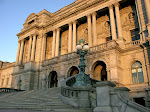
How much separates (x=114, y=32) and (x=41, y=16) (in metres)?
19.6

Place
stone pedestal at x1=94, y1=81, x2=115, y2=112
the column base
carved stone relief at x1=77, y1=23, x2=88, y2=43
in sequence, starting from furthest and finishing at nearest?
the column base
carved stone relief at x1=77, y1=23, x2=88, y2=43
stone pedestal at x1=94, y1=81, x2=115, y2=112

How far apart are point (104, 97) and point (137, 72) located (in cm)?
1289

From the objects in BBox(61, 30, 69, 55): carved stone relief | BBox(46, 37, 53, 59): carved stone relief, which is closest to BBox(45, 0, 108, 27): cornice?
BBox(61, 30, 69, 55): carved stone relief

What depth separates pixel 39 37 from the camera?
33594mm

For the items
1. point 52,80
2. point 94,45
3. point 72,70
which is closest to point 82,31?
point 94,45

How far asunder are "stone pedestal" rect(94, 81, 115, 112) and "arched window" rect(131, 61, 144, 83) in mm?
12442

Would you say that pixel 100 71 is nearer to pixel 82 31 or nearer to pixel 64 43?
pixel 82 31

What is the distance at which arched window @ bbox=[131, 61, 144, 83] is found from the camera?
18406 mm

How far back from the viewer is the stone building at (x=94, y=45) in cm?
1869

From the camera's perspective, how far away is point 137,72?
1866cm

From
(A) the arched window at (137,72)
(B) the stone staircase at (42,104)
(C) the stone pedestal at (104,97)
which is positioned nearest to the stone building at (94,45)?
(A) the arched window at (137,72)

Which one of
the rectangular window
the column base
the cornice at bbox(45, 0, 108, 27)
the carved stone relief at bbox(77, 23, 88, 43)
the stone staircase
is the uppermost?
the cornice at bbox(45, 0, 108, 27)

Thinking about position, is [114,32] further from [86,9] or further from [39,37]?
[39,37]

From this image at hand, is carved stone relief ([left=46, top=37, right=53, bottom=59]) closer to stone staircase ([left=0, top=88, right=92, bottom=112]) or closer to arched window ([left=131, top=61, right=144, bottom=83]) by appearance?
arched window ([left=131, top=61, right=144, bottom=83])
